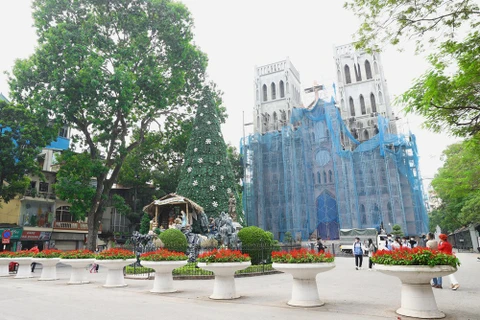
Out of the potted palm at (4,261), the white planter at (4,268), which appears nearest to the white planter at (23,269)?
the potted palm at (4,261)

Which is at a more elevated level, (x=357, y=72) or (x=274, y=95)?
(x=357, y=72)

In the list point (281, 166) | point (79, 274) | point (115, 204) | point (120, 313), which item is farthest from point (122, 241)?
point (120, 313)

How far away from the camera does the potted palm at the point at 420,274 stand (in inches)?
210

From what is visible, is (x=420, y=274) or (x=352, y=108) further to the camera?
(x=352, y=108)

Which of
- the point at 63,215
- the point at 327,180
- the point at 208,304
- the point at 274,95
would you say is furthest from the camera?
the point at 274,95

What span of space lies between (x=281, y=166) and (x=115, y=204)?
69.8 ft

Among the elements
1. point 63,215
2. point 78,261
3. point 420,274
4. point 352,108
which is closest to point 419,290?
point 420,274

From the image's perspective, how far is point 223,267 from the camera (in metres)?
7.50

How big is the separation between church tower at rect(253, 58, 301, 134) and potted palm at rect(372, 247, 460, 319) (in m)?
43.2

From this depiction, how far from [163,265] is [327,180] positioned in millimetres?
34300

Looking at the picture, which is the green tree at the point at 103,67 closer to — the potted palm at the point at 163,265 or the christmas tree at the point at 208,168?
the christmas tree at the point at 208,168

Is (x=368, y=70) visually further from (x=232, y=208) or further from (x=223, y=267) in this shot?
(x=223, y=267)

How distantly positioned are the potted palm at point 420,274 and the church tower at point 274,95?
43193 mm

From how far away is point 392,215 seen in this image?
33969mm
